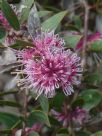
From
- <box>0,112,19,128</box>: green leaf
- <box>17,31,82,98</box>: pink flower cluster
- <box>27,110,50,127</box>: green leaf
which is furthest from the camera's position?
<box>0,112,19,128</box>: green leaf

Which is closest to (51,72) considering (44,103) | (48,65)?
(48,65)

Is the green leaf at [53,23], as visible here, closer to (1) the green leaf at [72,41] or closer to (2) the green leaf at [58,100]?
(1) the green leaf at [72,41]

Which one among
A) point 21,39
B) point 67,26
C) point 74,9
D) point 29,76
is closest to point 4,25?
point 21,39

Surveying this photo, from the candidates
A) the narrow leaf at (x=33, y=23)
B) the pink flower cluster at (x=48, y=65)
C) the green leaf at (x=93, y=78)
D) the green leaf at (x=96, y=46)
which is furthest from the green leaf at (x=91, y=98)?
the narrow leaf at (x=33, y=23)

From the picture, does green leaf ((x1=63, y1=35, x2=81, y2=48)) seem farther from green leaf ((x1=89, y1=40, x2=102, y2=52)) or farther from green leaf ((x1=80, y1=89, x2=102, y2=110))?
green leaf ((x1=80, y1=89, x2=102, y2=110))

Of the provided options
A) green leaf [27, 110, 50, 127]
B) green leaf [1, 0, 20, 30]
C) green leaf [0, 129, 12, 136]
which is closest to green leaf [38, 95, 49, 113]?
green leaf [27, 110, 50, 127]

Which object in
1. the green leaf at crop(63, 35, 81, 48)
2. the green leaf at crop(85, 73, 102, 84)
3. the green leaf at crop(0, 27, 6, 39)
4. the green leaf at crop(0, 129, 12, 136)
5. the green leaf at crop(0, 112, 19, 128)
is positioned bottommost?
the green leaf at crop(0, 129, 12, 136)
